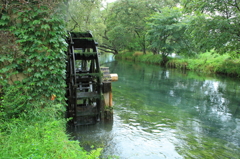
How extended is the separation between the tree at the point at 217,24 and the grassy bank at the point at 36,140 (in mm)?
10217

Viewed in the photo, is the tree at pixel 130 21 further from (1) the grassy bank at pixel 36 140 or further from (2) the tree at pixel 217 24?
(1) the grassy bank at pixel 36 140

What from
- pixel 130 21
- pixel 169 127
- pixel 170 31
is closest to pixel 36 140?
pixel 169 127

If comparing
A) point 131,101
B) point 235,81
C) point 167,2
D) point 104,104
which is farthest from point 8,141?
point 167,2

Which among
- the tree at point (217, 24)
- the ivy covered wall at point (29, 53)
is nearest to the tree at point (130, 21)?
the tree at point (217, 24)

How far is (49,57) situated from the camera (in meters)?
4.82

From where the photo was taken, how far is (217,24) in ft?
38.2

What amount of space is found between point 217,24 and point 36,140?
37.2 feet

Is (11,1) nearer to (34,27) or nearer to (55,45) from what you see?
(34,27)

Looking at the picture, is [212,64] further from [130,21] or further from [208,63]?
[130,21]

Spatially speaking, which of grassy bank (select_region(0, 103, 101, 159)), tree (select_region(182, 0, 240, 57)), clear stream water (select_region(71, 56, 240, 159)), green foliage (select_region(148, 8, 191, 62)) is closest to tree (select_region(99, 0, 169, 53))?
green foliage (select_region(148, 8, 191, 62))

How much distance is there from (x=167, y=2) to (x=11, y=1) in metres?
26.6

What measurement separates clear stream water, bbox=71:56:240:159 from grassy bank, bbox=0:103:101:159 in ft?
3.43

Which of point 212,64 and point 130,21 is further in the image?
point 130,21

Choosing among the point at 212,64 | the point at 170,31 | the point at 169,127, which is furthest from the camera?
the point at 170,31
